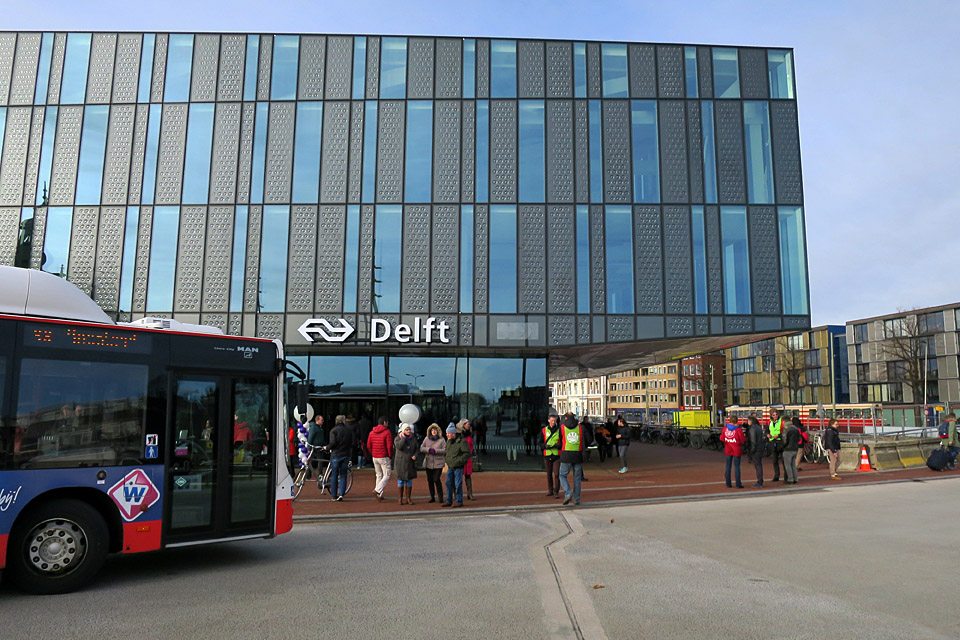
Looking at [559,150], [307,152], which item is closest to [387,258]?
[307,152]

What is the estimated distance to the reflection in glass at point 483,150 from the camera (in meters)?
24.0

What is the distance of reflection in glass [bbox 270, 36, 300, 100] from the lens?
2478 cm

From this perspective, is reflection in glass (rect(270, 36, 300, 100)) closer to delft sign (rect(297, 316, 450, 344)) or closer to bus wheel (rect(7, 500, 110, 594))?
delft sign (rect(297, 316, 450, 344))

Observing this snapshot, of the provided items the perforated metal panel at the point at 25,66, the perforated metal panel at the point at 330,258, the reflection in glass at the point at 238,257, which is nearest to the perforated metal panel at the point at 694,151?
the perforated metal panel at the point at 330,258

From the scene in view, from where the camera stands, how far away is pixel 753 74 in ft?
81.5

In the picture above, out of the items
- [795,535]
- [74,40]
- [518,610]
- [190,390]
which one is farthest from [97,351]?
[74,40]

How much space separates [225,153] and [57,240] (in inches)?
244

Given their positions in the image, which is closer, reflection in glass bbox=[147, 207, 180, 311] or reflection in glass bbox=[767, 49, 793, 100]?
reflection in glass bbox=[147, 207, 180, 311]

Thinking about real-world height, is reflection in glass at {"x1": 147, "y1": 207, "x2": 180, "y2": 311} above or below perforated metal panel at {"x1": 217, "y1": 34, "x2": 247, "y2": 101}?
below

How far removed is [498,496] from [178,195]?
15215mm

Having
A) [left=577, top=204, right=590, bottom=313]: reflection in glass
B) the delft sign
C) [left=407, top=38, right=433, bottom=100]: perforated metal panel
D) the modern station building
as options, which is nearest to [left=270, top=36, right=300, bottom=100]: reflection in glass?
the modern station building

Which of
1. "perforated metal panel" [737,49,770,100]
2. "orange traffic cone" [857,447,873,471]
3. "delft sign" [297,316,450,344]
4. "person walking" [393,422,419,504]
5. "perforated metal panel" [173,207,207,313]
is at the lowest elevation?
"orange traffic cone" [857,447,873,471]

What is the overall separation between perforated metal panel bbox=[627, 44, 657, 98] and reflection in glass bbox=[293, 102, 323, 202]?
1081 centimetres

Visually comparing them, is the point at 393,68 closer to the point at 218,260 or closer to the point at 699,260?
the point at 218,260
